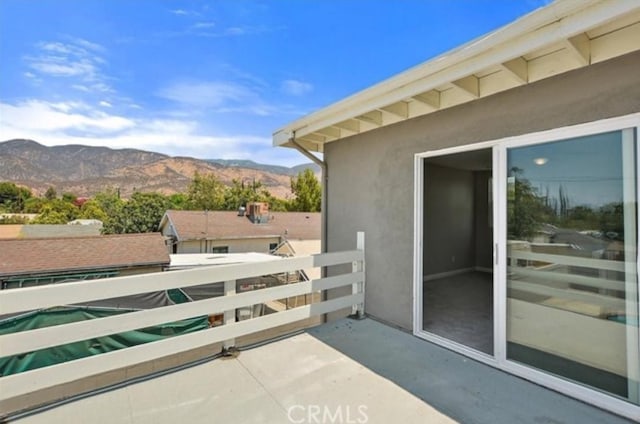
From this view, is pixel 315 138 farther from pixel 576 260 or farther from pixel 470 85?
pixel 576 260

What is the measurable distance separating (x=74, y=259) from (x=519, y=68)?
13131mm

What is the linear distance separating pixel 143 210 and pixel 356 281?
111 ft

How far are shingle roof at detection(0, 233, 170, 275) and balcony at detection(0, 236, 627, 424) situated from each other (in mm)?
9507

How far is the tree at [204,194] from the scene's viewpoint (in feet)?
115

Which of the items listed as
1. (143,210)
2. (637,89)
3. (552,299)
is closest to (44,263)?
(552,299)

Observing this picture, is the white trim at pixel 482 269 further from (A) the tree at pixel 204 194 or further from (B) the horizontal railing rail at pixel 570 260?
(A) the tree at pixel 204 194

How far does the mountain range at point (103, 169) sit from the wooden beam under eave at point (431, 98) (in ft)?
156

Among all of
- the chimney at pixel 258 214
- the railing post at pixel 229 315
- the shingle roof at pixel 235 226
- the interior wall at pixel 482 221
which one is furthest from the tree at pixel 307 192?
the railing post at pixel 229 315

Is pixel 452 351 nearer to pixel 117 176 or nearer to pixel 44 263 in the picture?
pixel 44 263

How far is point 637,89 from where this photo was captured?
2.10 m

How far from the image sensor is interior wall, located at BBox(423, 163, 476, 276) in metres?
7.06

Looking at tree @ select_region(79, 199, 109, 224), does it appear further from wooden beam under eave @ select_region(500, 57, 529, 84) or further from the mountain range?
wooden beam under eave @ select_region(500, 57, 529, 84)

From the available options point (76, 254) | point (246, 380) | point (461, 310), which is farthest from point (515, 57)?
point (76, 254)

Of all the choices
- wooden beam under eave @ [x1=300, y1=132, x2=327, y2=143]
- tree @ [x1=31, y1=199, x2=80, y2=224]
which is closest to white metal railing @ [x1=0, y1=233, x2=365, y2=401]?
wooden beam under eave @ [x1=300, y1=132, x2=327, y2=143]
